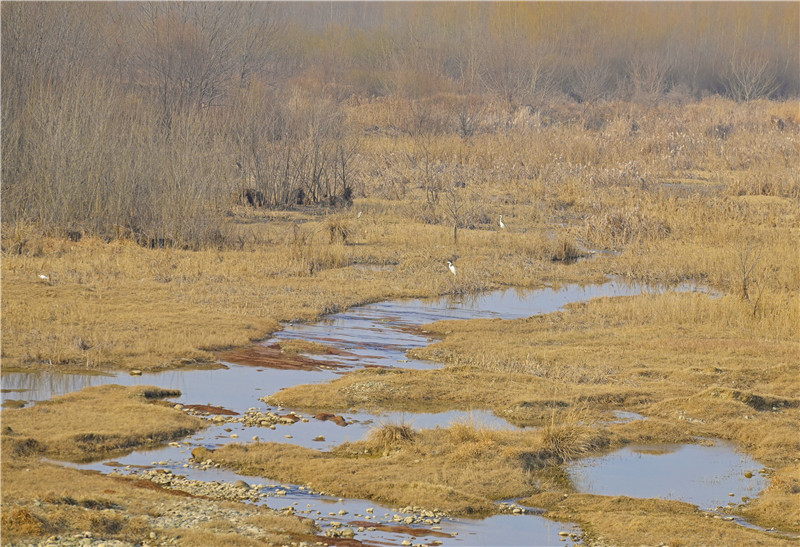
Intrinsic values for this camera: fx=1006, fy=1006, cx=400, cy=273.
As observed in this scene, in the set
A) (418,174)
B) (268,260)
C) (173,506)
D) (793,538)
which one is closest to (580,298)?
(268,260)

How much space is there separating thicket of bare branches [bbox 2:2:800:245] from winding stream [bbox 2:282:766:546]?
7010 millimetres

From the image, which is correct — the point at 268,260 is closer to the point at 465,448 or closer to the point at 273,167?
the point at 273,167

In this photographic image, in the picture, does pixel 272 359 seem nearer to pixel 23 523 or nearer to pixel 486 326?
pixel 486 326

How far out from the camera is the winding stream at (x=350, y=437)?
747 cm

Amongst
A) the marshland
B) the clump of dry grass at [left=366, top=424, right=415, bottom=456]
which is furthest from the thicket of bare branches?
the clump of dry grass at [left=366, top=424, right=415, bottom=456]

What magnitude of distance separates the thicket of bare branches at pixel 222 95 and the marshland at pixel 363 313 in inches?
4.6

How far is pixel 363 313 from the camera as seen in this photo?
15.4 meters

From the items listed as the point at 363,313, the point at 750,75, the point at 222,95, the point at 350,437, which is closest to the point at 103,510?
the point at 350,437

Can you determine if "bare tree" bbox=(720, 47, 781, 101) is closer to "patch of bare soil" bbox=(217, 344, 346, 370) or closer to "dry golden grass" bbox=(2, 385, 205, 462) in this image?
"patch of bare soil" bbox=(217, 344, 346, 370)

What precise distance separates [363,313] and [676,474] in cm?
717

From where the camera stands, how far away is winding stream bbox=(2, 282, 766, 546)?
747 centimetres

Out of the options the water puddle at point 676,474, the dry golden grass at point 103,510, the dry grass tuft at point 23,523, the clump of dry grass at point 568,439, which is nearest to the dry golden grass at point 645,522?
the water puddle at point 676,474

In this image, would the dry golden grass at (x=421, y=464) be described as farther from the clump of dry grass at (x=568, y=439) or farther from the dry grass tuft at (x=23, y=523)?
the dry grass tuft at (x=23, y=523)

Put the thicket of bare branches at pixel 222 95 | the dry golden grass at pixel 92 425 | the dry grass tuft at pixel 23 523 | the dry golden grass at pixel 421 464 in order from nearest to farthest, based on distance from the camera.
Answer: the dry grass tuft at pixel 23 523
the dry golden grass at pixel 421 464
the dry golden grass at pixel 92 425
the thicket of bare branches at pixel 222 95
